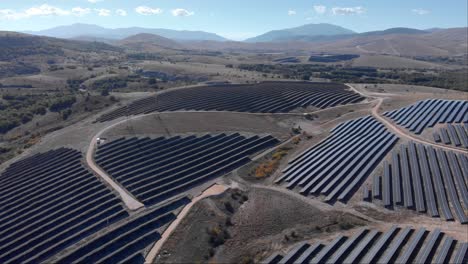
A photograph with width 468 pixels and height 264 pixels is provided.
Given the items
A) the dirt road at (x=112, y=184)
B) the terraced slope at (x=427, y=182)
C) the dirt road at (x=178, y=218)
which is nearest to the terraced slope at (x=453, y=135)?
the terraced slope at (x=427, y=182)

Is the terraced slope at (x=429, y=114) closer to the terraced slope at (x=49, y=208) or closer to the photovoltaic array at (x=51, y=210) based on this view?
the photovoltaic array at (x=51, y=210)

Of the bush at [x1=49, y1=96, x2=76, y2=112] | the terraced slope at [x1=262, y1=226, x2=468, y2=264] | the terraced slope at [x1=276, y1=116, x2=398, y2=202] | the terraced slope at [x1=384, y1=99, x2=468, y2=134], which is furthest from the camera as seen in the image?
the bush at [x1=49, y1=96, x2=76, y2=112]

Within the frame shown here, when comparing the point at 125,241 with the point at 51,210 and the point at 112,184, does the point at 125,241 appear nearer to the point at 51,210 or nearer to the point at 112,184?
the point at 51,210

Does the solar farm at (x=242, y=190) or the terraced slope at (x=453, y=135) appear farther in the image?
the terraced slope at (x=453, y=135)

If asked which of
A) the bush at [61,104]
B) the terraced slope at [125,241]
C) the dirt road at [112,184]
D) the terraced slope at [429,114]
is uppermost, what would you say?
the terraced slope at [429,114]

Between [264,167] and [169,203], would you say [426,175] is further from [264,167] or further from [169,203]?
[169,203]

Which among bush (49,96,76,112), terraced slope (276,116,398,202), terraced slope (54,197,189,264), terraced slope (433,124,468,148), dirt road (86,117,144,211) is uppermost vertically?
terraced slope (433,124,468,148)

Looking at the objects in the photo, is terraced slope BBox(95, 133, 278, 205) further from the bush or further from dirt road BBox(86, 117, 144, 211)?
the bush

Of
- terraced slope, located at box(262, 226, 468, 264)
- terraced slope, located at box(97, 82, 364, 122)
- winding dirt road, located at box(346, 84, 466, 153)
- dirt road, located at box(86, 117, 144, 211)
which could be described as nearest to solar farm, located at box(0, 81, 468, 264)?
terraced slope, located at box(262, 226, 468, 264)
